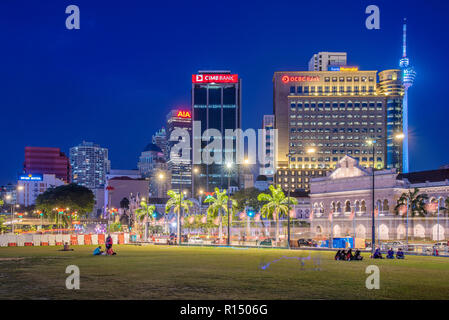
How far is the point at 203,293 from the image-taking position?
723 inches

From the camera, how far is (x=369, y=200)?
109 metres

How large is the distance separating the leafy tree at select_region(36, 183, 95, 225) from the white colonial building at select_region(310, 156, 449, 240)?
8221 cm

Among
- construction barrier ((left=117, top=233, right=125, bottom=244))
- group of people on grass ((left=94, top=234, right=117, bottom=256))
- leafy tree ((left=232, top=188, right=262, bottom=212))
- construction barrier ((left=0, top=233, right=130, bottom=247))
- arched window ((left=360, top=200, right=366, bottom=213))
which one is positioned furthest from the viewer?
leafy tree ((left=232, top=188, right=262, bottom=212))

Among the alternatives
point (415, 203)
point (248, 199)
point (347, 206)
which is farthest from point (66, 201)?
point (415, 203)

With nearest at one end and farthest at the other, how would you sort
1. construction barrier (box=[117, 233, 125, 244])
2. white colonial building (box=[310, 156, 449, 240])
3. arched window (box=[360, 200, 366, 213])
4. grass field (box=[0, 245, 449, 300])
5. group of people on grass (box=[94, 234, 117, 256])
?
1. grass field (box=[0, 245, 449, 300])
2. group of people on grass (box=[94, 234, 117, 256])
3. construction barrier (box=[117, 233, 125, 244])
4. white colonial building (box=[310, 156, 449, 240])
5. arched window (box=[360, 200, 366, 213])

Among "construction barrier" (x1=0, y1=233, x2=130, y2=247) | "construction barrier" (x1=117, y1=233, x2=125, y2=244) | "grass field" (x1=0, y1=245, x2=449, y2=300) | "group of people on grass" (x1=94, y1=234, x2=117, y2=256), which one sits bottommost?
"construction barrier" (x1=117, y1=233, x2=125, y2=244)

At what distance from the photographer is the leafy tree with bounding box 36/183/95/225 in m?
162

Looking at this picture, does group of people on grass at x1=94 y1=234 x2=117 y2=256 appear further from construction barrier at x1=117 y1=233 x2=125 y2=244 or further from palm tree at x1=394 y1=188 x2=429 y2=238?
palm tree at x1=394 y1=188 x2=429 y2=238

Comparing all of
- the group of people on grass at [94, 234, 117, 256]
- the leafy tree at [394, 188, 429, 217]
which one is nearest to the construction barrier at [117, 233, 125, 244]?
the group of people on grass at [94, 234, 117, 256]

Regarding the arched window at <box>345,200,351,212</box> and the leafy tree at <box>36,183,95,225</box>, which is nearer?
the arched window at <box>345,200,351,212</box>

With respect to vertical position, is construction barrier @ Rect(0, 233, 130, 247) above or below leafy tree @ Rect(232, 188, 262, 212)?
below

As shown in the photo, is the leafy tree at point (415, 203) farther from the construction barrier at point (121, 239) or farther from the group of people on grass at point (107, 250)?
the group of people on grass at point (107, 250)

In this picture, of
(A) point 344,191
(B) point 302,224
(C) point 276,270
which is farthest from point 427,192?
(C) point 276,270

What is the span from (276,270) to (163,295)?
463 inches
